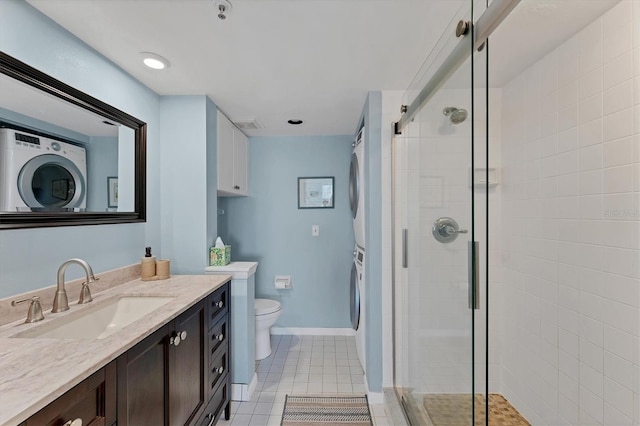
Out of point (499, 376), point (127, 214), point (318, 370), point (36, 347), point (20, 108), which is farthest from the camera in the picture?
point (318, 370)

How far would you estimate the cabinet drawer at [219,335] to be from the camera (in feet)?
5.29

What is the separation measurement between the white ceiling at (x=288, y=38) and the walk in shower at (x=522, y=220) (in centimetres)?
4

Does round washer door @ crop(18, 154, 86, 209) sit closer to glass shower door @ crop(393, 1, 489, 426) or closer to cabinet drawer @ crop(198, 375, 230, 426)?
cabinet drawer @ crop(198, 375, 230, 426)

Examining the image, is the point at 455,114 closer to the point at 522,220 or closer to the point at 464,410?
the point at 522,220

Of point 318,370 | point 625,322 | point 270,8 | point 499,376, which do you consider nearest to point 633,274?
point 625,322

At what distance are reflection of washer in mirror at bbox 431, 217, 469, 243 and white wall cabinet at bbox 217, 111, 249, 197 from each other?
167 centimetres

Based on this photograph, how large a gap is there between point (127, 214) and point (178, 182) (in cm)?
42

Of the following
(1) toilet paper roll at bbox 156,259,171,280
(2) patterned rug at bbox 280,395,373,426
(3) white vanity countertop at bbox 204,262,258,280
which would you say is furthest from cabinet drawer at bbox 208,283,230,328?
(2) patterned rug at bbox 280,395,373,426

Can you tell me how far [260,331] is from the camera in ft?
8.28

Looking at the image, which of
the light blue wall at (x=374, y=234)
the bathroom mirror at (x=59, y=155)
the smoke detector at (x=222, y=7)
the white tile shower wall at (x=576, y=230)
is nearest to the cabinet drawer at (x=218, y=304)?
the bathroom mirror at (x=59, y=155)

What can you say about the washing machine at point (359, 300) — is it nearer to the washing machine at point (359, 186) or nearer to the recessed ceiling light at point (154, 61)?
the washing machine at point (359, 186)

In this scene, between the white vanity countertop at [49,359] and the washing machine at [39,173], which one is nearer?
the white vanity countertop at [49,359]

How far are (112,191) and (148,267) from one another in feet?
1.67

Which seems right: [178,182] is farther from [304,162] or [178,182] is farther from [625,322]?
[625,322]
